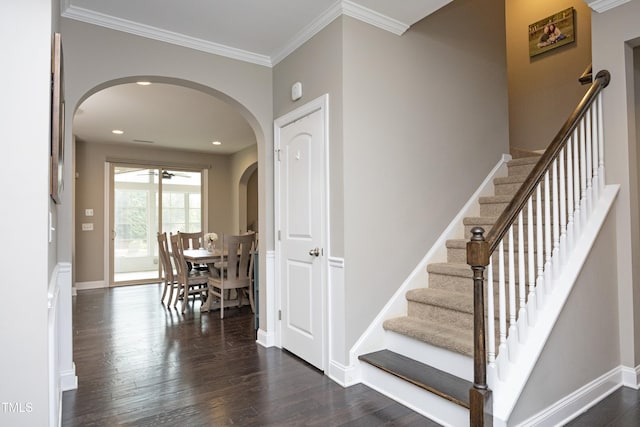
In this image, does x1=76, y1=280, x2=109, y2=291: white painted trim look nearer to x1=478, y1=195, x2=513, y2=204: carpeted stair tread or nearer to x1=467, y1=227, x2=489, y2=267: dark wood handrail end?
x1=478, y1=195, x2=513, y2=204: carpeted stair tread

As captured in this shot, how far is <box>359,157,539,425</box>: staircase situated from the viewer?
228 cm

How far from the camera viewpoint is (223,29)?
310cm

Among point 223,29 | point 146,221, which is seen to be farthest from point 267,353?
point 146,221

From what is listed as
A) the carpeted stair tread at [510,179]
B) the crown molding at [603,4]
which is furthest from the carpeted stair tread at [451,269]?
the crown molding at [603,4]

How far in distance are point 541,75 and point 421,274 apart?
3.26m

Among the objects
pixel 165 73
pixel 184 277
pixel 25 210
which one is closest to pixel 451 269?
pixel 25 210

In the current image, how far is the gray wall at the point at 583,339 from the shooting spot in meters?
2.05

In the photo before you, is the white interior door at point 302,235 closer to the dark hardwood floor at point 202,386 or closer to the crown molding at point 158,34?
the dark hardwood floor at point 202,386

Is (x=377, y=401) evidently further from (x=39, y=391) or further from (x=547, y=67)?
(x=547, y=67)

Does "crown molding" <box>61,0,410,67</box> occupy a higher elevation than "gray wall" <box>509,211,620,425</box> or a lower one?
higher

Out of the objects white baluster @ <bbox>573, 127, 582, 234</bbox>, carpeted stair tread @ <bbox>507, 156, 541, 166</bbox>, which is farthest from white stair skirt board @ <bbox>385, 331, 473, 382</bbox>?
carpeted stair tread @ <bbox>507, 156, 541, 166</bbox>

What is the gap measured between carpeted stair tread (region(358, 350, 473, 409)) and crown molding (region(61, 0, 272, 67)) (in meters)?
2.80

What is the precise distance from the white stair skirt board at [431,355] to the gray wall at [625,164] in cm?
123

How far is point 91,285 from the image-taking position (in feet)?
23.1
